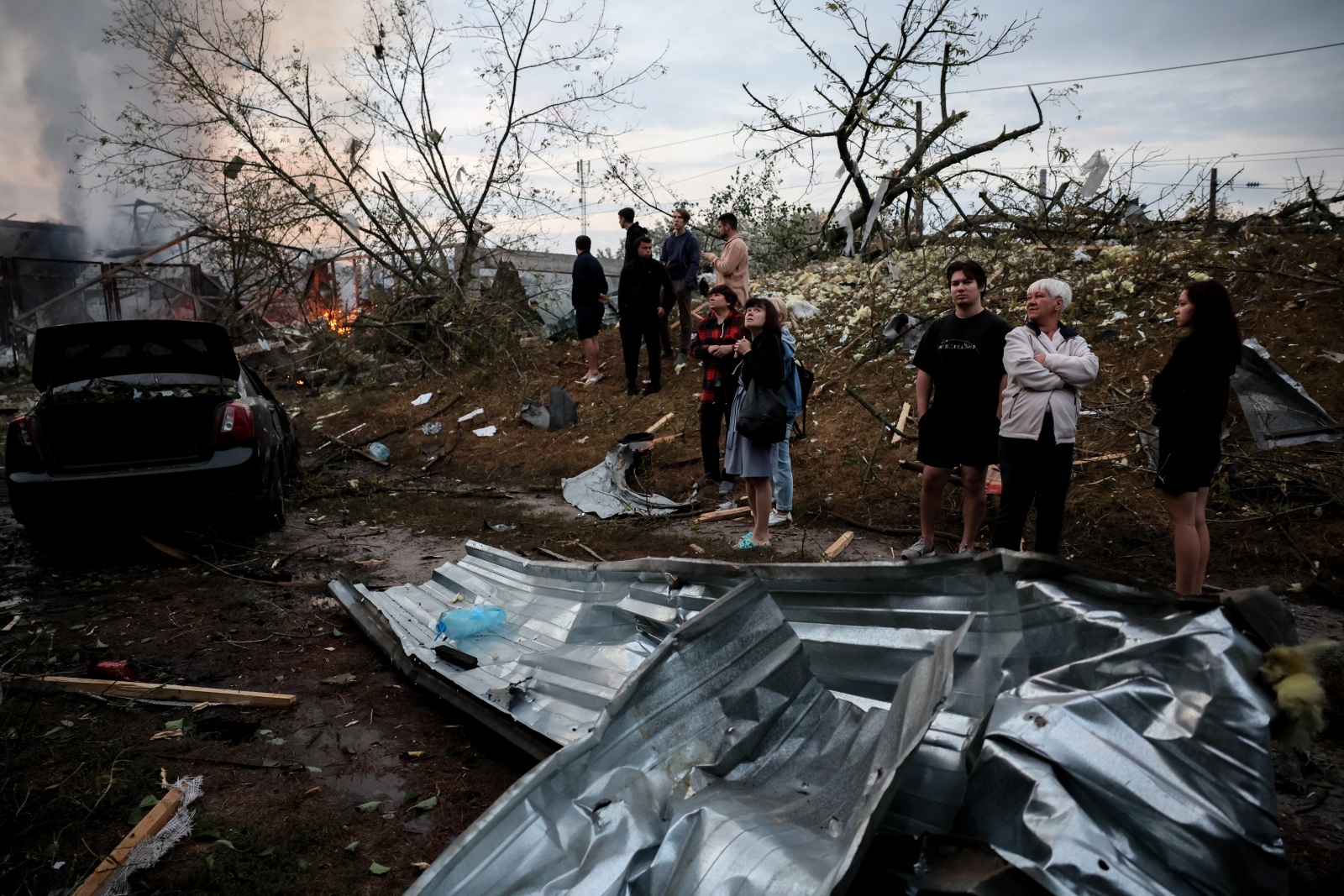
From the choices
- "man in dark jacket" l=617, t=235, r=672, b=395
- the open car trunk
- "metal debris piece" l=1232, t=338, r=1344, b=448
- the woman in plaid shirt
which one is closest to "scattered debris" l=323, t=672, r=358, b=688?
the open car trunk

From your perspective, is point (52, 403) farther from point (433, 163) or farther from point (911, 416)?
point (433, 163)

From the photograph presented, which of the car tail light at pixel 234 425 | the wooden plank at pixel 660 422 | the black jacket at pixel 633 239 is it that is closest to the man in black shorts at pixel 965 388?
the wooden plank at pixel 660 422

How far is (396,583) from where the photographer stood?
18.1ft

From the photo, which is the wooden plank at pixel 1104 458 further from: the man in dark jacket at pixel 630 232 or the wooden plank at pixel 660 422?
the man in dark jacket at pixel 630 232

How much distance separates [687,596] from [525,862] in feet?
4.20

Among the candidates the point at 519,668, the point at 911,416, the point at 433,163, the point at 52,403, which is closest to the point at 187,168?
the point at 433,163

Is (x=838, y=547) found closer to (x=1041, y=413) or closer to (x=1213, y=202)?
(x=1041, y=413)

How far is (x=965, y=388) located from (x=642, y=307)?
577cm

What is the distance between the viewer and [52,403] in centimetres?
562

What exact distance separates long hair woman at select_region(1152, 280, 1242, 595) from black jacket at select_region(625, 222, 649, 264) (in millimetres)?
6901

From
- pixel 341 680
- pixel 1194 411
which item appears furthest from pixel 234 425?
pixel 1194 411

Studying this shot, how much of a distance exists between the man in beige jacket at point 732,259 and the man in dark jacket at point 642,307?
5.23 feet

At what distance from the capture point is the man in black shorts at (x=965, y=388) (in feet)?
15.5

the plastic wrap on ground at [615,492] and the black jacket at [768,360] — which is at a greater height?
the black jacket at [768,360]
